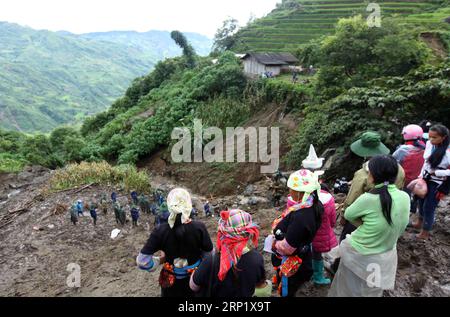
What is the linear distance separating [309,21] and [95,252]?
127 ft

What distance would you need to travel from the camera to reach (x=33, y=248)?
6.37 metres

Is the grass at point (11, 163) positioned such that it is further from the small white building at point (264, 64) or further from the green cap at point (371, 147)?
the green cap at point (371, 147)

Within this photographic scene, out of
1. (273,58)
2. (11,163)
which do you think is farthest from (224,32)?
(11,163)

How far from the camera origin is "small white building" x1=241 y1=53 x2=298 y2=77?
68.3 ft

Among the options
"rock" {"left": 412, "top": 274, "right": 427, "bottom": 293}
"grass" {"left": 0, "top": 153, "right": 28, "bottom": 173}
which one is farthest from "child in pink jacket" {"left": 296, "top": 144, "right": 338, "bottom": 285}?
"grass" {"left": 0, "top": 153, "right": 28, "bottom": 173}

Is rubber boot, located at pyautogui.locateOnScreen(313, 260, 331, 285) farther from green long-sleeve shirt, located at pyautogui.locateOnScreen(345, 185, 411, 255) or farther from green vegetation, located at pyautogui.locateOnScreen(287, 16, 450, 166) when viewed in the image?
green vegetation, located at pyautogui.locateOnScreen(287, 16, 450, 166)

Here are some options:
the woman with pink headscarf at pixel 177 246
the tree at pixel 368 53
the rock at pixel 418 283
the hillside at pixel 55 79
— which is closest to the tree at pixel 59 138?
the tree at pixel 368 53

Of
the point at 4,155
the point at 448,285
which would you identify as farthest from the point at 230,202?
the point at 4,155

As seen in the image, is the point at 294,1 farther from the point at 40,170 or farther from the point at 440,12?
the point at 40,170

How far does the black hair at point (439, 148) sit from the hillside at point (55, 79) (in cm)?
8787

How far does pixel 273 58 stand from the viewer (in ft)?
72.8

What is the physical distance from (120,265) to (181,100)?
620 inches

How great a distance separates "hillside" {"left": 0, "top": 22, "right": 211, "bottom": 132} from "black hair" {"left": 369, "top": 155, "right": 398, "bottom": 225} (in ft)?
289

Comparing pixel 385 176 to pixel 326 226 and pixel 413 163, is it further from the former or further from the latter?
pixel 413 163
